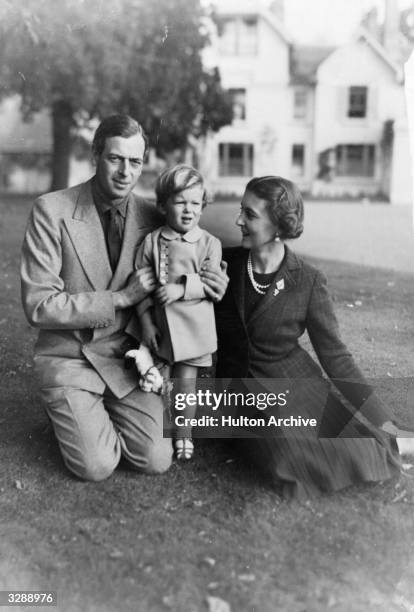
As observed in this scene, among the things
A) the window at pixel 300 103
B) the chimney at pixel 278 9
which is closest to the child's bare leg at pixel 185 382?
the window at pixel 300 103

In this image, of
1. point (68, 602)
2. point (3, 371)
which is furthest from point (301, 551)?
point (3, 371)

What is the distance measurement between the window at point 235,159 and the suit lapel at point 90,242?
0.92m

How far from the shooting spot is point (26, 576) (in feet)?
8.22

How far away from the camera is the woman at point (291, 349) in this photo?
2986 mm

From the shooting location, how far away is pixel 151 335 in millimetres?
3090

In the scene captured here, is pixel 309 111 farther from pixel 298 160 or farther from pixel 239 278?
pixel 239 278

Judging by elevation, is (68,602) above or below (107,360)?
below

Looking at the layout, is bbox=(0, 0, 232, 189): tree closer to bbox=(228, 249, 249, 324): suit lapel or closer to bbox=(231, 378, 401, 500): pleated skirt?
bbox=(228, 249, 249, 324): suit lapel

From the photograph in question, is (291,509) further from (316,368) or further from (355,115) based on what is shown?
(355,115)

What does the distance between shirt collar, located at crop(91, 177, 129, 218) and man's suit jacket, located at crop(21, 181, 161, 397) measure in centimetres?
3

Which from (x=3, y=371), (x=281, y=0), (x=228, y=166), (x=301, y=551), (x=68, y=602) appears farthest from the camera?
(x=3, y=371)

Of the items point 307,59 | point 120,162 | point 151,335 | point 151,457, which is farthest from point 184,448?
point 307,59

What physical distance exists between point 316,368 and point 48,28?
2.32m

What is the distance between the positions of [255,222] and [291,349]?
69 cm
